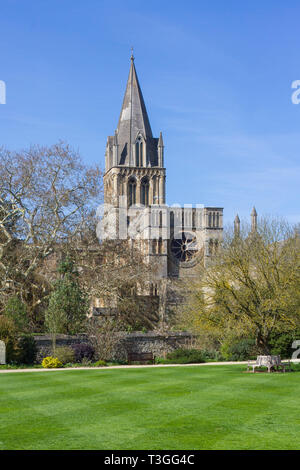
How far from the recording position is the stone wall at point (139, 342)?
99.5 feet

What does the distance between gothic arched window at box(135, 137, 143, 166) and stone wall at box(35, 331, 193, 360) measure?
58108mm

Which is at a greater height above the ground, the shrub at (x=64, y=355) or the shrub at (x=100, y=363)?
the shrub at (x=64, y=355)

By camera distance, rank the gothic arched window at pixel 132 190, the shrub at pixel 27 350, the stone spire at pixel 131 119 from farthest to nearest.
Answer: the gothic arched window at pixel 132 190
the stone spire at pixel 131 119
the shrub at pixel 27 350

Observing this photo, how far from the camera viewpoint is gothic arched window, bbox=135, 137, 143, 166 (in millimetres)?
89938

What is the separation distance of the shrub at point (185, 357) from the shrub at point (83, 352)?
4.00 m

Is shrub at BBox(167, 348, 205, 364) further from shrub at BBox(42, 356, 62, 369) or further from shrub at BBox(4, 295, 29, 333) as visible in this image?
shrub at BBox(4, 295, 29, 333)

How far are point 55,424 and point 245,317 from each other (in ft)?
44.7

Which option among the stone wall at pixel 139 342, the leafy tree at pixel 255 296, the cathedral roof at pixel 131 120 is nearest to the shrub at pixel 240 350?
the stone wall at pixel 139 342

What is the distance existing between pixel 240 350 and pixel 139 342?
581 centimetres

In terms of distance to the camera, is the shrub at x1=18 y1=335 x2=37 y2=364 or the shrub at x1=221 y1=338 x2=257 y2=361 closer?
the shrub at x1=18 y1=335 x2=37 y2=364

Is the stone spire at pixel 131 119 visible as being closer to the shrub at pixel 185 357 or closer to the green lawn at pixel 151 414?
the shrub at pixel 185 357

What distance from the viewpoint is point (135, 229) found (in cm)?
7375

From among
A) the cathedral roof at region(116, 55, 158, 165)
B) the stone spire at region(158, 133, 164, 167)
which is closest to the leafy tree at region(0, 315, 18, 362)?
the cathedral roof at region(116, 55, 158, 165)
